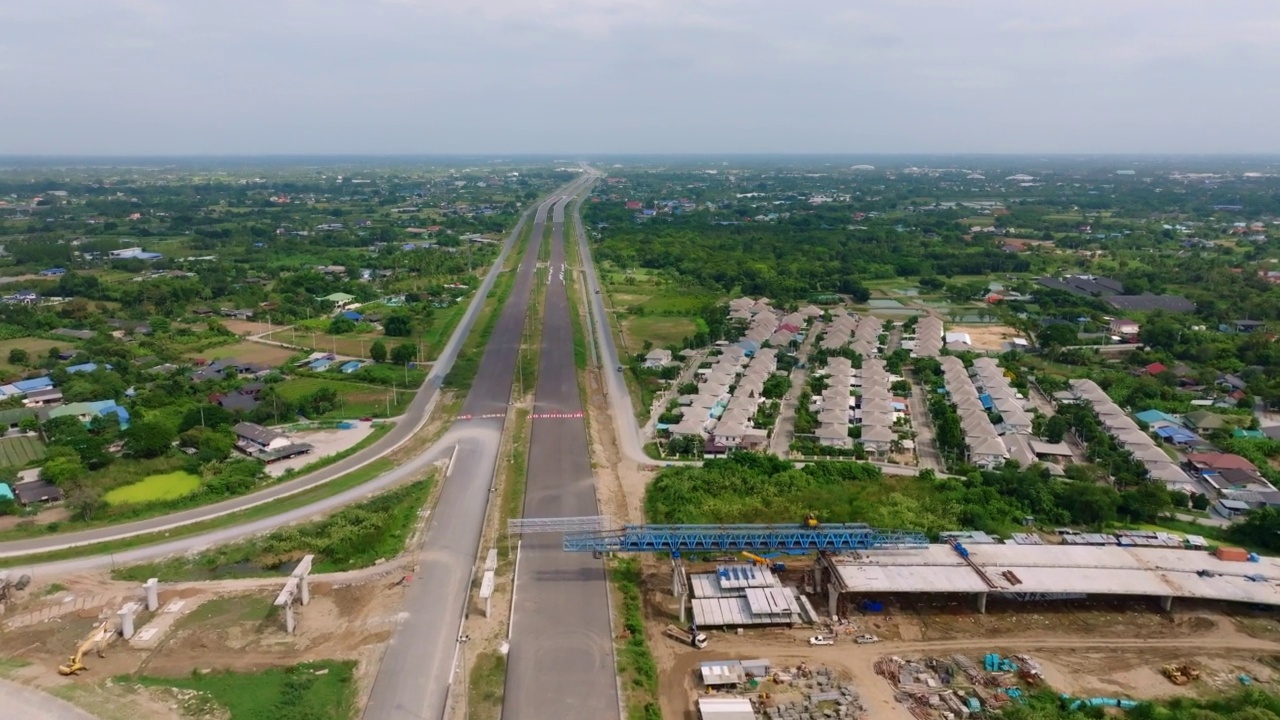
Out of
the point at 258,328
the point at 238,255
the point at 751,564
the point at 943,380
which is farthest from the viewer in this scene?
the point at 238,255

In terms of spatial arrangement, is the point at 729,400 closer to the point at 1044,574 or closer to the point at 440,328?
the point at 1044,574

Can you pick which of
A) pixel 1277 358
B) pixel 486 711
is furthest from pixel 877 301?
pixel 486 711

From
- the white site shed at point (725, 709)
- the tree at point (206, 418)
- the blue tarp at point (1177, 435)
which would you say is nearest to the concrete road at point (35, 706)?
→ the white site shed at point (725, 709)

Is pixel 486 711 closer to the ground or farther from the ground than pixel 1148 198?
closer to the ground

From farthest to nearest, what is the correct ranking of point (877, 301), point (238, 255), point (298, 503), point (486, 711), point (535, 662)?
1. point (238, 255)
2. point (877, 301)
3. point (298, 503)
4. point (535, 662)
5. point (486, 711)

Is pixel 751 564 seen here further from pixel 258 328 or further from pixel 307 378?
pixel 258 328

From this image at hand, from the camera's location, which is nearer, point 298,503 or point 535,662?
point 535,662

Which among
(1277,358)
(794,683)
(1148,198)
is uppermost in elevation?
(1148,198)

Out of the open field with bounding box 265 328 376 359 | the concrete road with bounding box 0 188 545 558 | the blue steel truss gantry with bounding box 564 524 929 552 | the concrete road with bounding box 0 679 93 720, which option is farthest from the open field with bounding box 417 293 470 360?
the concrete road with bounding box 0 679 93 720

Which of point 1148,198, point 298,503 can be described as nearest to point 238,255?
point 298,503
